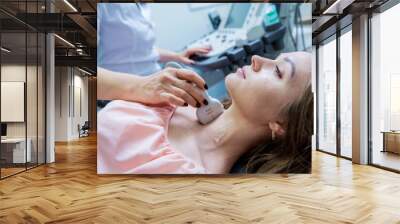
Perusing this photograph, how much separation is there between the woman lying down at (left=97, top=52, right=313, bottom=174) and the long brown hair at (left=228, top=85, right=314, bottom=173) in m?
0.02

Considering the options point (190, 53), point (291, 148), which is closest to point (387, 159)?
point (291, 148)

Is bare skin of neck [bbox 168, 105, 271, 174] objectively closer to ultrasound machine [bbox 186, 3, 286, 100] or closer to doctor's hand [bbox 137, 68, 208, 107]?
doctor's hand [bbox 137, 68, 208, 107]

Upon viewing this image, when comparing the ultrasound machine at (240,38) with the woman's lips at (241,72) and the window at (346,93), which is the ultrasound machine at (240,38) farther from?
the window at (346,93)

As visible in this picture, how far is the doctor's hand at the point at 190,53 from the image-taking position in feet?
20.1

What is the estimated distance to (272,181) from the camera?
5.99m

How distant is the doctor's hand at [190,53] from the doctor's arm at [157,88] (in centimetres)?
17

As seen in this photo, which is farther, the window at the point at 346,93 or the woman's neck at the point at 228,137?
the window at the point at 346,93

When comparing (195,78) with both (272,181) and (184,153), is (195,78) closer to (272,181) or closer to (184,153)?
(184,153)

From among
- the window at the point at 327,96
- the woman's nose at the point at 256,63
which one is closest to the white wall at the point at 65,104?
the window at the point at 327,96

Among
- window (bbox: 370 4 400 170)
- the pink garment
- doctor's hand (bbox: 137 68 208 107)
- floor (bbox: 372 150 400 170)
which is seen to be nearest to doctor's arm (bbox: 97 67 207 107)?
doctor's hand (bbox: 137 68 208 107)

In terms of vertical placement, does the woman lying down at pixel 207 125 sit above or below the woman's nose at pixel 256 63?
below

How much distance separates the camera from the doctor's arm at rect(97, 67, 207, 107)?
19.8 feet

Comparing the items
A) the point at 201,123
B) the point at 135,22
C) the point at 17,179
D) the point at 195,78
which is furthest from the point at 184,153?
the point at 17,179

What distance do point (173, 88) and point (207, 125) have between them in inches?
30.8
